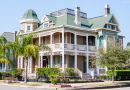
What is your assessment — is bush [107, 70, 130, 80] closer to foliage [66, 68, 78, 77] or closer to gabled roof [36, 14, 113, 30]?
foliage [66, 68, 78, 77]

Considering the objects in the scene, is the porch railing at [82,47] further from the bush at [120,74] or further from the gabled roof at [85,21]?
the bush at [120,74]

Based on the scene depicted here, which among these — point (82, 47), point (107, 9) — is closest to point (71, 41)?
point (82, 47)

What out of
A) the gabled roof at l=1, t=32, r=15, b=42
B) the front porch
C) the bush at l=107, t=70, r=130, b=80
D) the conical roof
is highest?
the conical roof

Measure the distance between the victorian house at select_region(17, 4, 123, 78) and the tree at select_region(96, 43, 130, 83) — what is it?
6.48m

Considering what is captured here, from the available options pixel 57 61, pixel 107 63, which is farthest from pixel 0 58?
pixel 107 63

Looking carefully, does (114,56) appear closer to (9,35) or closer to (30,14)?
(30,14)

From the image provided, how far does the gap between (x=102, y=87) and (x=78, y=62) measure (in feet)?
44.4

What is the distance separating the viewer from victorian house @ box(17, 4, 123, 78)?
104 ft

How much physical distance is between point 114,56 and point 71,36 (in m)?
11.2

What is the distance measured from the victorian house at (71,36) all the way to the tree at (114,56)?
6.48 metres

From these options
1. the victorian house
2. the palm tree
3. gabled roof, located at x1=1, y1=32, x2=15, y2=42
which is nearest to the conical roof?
the victorian house

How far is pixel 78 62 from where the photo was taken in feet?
111

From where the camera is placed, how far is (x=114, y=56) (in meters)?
23.6

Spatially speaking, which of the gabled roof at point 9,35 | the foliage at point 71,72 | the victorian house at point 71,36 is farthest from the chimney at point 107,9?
the gabled roof at point 9,35
